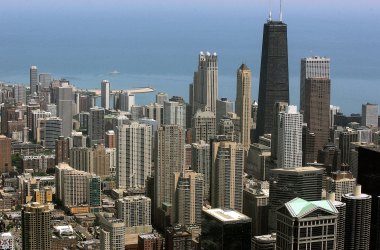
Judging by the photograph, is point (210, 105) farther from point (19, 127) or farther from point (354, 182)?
point (354, 182)

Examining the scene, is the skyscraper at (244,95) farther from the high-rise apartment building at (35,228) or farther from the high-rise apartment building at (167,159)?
the high-rise apartment building at (35,228)

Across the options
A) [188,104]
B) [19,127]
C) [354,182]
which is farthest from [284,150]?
[19,127]

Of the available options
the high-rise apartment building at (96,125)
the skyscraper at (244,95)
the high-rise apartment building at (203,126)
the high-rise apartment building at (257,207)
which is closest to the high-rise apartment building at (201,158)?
the high-rise apartment building at (257,207)

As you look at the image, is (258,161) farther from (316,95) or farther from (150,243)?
(150,243)

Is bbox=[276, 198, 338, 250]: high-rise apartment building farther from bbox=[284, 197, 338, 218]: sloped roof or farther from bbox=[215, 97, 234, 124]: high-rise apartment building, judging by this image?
bbox=[215, 97, 234, 124]: high-rise apartment building

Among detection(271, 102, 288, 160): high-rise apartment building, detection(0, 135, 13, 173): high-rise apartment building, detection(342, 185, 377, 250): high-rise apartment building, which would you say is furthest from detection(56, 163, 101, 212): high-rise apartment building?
detection(342, 185, 377, 250): high-rise apartment building
